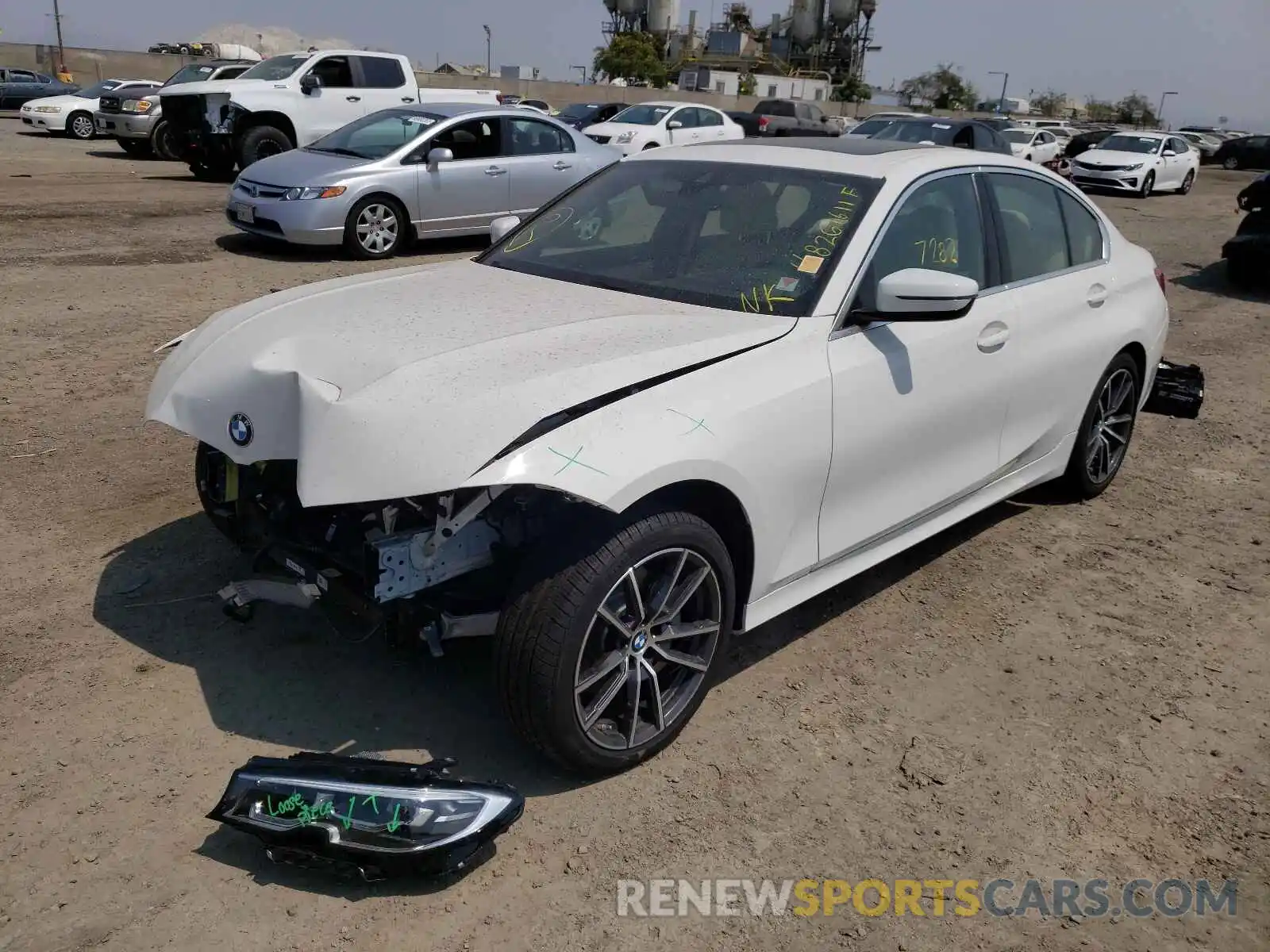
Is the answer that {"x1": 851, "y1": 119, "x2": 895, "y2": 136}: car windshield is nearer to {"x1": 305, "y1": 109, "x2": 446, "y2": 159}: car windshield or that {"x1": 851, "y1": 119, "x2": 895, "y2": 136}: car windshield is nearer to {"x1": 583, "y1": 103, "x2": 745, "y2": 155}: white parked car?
{"x1": 583, "y1": 103, "x2": 745, "y2": 155}: white parked car

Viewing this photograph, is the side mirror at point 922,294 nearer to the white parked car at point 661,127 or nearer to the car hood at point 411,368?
the car hood at point 411,368

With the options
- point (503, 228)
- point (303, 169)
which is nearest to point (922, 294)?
A: point (503, 228)

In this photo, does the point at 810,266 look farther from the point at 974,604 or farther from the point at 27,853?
the point at 27,853

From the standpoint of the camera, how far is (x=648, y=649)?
10.1 ft

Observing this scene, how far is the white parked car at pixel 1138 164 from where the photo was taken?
2327 cm

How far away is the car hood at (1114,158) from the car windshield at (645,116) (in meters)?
9.54

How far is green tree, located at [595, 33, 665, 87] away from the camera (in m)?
82.4

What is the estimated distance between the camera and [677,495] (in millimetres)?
3049

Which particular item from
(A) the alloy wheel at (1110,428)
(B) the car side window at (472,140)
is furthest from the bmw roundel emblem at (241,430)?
(B) the car side window at (472,140)

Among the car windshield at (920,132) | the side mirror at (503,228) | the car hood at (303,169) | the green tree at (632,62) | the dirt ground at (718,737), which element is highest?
the green tree at (632,62)

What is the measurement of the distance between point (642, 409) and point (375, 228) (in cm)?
831

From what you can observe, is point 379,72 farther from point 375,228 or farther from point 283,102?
point 375,228

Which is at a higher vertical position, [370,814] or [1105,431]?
[1105,431]

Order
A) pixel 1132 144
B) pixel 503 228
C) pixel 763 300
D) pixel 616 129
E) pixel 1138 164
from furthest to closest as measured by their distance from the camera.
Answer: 1. pixel 1132 144
2. pixel 1138 164
3. pixel 616 129
4. pixel 503 228
5. pixel 763 300
